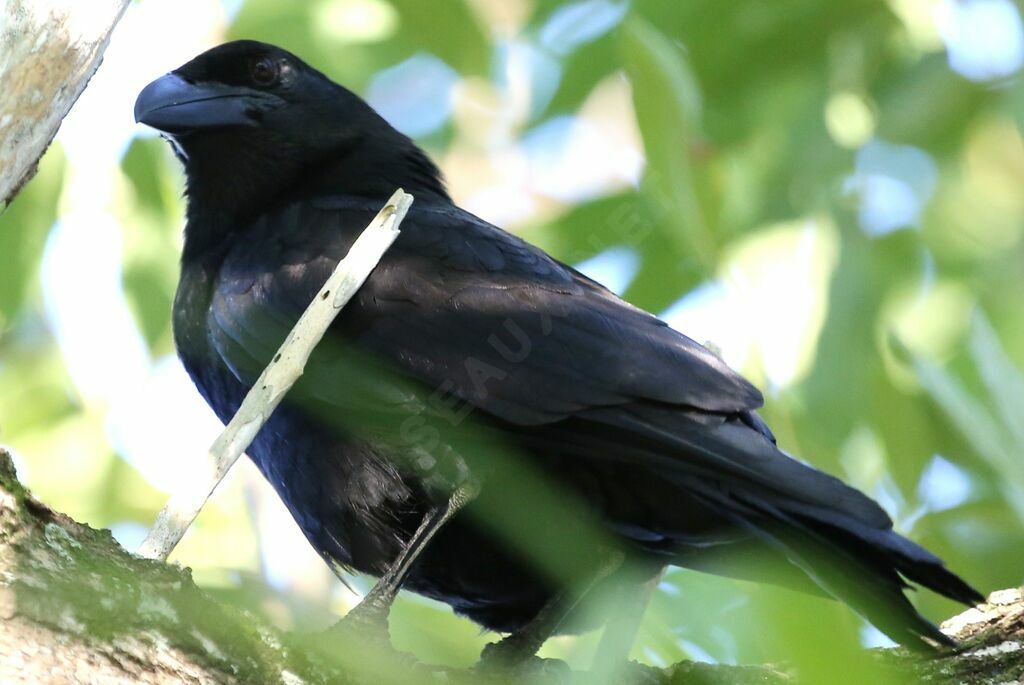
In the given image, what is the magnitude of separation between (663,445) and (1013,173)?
1925 mm

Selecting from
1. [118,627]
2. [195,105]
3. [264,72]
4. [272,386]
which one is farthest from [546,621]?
[264,72]

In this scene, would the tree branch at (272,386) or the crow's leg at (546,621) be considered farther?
the crow's leg at (546,621)

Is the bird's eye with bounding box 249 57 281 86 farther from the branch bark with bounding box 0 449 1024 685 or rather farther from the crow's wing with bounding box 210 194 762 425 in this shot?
the branch bark with bounding box 0 449 1024 685

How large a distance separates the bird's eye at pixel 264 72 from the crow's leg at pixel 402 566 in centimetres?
190

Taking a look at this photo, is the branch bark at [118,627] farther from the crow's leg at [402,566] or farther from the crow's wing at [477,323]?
the crow's wing at [477,323]

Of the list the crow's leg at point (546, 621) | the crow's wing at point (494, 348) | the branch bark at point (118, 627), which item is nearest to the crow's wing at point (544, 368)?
the crow's wing at point (494, 348)

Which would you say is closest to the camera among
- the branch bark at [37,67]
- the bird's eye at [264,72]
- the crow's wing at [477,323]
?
the branch bark at [37,67]

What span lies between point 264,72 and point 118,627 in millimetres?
2732

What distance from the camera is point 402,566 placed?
339 centimetres

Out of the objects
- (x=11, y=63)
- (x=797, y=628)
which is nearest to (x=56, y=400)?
(x=11, y=63)

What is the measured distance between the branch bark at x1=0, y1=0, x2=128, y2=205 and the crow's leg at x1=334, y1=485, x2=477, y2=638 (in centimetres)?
138

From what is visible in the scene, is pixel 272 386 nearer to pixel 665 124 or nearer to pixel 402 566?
pixel 402 566

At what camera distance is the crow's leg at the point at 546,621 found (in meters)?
3.54

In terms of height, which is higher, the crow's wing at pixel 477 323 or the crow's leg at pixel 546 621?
the crow's wing at pixel 477 323
